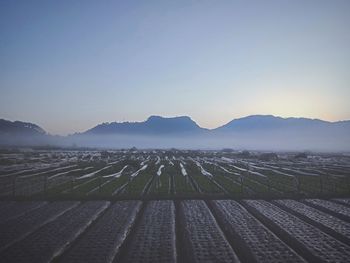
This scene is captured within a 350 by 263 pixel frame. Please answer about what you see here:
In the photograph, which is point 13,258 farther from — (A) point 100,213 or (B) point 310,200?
(B) point 310,200

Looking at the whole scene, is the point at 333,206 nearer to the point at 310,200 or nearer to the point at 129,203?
the point at 310,200

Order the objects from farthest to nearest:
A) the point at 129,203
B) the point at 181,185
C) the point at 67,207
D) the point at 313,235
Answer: the point at 181,185
the point at 129,203
the point at 67,207
the point at 313,235

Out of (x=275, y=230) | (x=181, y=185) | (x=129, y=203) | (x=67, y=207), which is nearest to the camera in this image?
(x=275, y=230)

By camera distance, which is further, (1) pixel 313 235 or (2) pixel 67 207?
(2) pixel 67 207

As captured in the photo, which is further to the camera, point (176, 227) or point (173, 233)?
point (176, 227)

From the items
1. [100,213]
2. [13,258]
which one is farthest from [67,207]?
[13,258]

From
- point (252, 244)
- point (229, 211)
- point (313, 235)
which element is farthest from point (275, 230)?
point (229, 211)

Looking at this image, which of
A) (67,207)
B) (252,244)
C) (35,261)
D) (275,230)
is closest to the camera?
(35,261)

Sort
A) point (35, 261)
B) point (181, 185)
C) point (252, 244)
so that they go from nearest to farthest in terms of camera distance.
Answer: point (35, 261) < point (252, 244) < point (181, 185)

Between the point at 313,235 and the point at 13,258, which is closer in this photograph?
the point at 13,258
